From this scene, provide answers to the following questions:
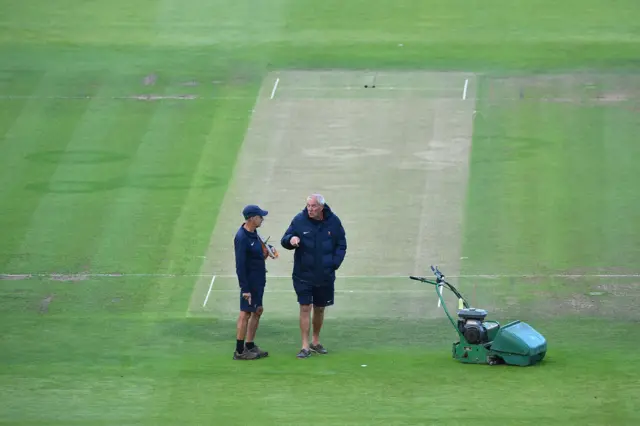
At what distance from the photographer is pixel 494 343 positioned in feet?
49.2

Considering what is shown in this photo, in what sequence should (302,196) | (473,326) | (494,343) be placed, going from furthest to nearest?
1. (302,196)
2. (473,326)
3. (494,343)

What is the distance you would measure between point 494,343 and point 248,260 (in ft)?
9.55

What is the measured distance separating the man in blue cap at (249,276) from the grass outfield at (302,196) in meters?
0.32

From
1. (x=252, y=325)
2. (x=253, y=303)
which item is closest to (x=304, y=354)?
(x=252, y=325)

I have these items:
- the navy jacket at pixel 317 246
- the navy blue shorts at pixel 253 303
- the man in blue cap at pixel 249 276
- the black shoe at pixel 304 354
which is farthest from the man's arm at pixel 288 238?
the black shoe at pixel 304 354

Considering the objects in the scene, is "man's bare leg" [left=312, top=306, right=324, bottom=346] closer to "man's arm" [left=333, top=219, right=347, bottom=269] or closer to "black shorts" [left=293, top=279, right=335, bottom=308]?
"black shorts" [left=293, top=279, right=335, bottom=308]

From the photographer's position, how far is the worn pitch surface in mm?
19750

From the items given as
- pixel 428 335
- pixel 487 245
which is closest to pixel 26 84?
pixel 487 245

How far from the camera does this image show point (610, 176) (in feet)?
76.7

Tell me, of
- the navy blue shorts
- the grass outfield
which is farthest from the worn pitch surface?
the navy blue shorts

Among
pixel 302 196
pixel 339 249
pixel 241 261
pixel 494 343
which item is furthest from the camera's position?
pixel 302 196

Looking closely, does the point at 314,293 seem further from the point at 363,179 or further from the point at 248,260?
the point at 363,179

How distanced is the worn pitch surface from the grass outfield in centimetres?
6

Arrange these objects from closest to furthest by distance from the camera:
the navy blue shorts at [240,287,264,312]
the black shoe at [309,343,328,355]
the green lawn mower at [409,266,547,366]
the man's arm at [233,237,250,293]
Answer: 1. the green lawn mower at [409,266,547,366]
2. the man's arm at [233,237,250,293]
3. the navy blue shorts at [240,287,264,312]
4. the black shoe at [309,343,328,355]
